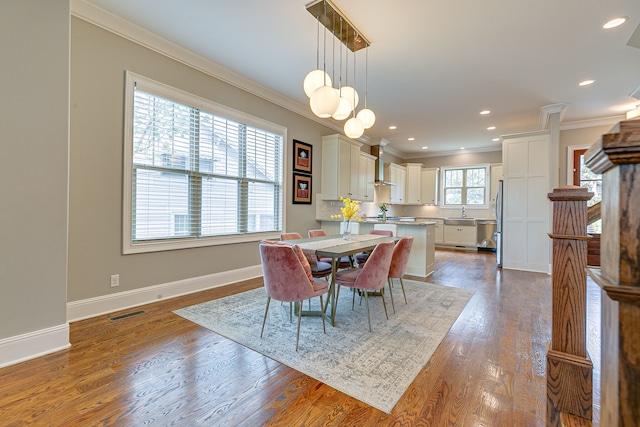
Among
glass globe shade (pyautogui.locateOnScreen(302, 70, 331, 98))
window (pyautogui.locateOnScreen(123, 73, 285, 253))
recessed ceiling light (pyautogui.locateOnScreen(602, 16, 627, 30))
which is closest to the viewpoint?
glass globe shade (pyautogui.locateOnScreen(302, 70, 331, 98))

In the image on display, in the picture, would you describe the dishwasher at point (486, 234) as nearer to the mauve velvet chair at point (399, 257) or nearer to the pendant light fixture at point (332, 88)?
the mauve velvet chair at point (399, 257)

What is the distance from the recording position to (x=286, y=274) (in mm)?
2264

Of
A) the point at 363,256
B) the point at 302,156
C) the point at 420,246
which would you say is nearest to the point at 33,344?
the point at 363,256

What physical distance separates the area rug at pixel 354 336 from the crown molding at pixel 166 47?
113 inches

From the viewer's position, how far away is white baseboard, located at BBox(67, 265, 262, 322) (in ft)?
8.94

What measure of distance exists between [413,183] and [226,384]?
26.8 ft

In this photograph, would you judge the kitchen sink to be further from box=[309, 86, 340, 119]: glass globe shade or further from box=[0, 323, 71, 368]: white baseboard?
box=[0, 323, 71, 368]: white baseboard

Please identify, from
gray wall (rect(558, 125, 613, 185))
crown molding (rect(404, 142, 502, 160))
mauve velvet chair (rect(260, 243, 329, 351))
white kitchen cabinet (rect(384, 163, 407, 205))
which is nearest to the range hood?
white kitchen cabinet (rect(384, 163, 407, 205))

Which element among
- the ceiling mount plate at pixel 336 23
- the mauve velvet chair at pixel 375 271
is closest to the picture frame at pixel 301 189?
the ceiling mount plate at pixel 336 23

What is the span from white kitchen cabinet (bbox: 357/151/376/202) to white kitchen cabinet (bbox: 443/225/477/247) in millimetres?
2885

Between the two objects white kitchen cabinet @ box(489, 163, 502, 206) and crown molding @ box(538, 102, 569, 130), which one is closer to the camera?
crown molding @ box(538, 102, 569, 130)

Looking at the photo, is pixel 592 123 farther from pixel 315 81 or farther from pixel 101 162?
pixel 101 162

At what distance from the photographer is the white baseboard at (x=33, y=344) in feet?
6.50

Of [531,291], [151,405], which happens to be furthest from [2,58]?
[531,291]
